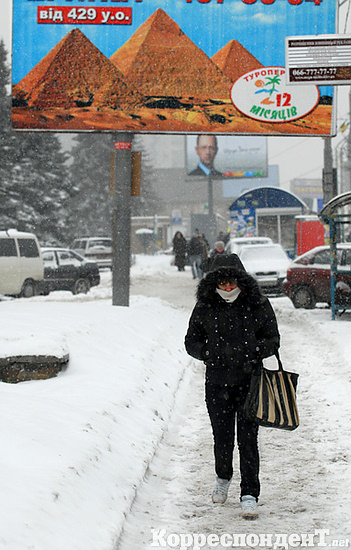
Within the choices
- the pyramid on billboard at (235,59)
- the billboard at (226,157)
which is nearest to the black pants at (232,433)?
the pyramid on billboard at (235,59)

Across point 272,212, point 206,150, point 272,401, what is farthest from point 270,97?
point 206,150

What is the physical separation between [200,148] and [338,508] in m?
61.5

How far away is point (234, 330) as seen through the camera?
15.3 feet

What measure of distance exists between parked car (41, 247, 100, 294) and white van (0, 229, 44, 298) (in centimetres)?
96

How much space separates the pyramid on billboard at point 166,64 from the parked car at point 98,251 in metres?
23.7

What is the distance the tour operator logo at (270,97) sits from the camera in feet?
50.0

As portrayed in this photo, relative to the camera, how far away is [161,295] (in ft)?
74.5

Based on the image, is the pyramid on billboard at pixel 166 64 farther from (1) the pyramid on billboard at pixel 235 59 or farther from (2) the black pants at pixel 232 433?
(2) the black pants at pixel 232 433

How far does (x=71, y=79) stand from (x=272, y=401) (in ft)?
37.3

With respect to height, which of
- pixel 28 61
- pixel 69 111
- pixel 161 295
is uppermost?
pixel 28 61

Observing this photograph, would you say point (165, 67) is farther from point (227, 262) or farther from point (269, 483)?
point (269, 483)

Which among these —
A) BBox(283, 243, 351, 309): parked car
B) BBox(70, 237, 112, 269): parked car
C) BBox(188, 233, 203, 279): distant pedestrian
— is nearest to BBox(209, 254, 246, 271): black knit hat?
BBox(283, 243, 351, 309): parked car

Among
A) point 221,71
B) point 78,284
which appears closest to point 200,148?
point 78,284

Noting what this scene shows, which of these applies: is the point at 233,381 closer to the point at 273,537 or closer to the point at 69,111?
the point at 273,537
